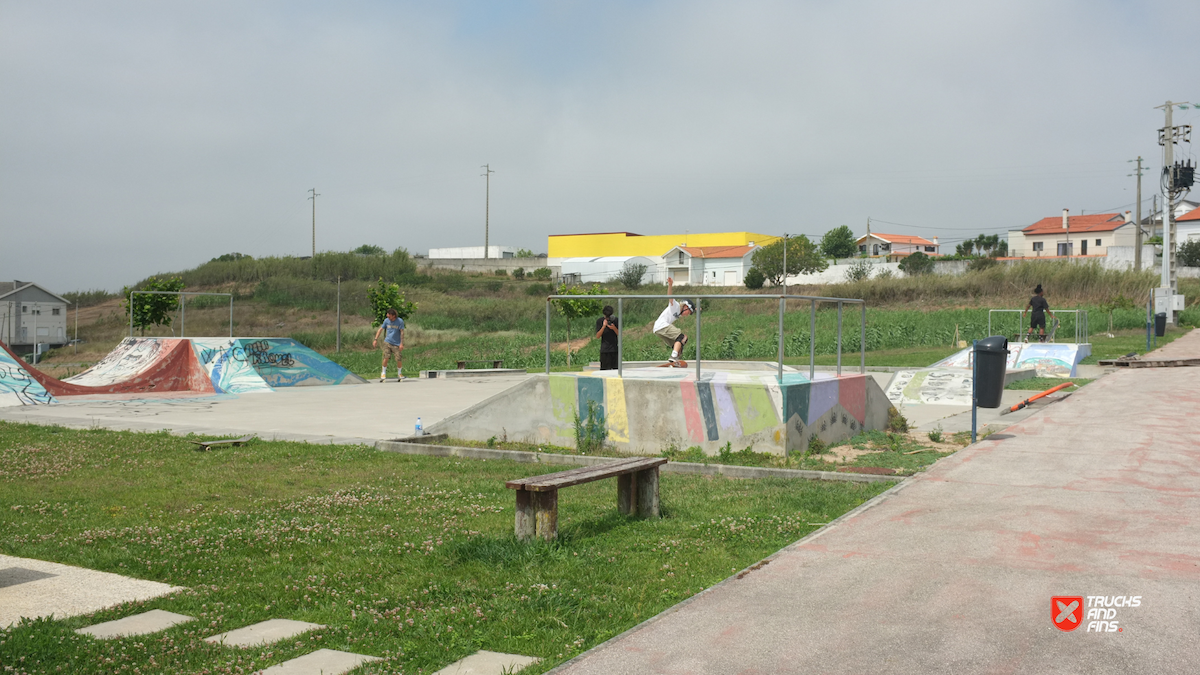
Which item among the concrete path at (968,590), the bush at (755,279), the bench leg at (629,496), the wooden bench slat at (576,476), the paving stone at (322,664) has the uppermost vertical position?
the bush at (755,279)

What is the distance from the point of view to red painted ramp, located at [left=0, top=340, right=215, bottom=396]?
1872 centimetres

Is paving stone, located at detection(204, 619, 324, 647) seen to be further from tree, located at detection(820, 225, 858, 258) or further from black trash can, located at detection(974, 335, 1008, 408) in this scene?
tree, located at detection(820, 225, 858, 258)

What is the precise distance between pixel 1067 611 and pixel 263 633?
3760mm

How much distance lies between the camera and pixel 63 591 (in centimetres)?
465

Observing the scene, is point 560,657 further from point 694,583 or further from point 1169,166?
point 1169,166

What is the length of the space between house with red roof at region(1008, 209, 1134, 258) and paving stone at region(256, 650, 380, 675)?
92515mm

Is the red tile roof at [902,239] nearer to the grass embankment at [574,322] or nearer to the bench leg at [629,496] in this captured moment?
the grass embankment at [574,322]

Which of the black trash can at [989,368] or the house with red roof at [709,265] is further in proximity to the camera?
the house with red roof at [709,265]

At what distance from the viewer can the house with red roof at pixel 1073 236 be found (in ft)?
284

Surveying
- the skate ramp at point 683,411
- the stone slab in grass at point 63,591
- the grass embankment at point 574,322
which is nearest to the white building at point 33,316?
the grass embankment at point 574,322

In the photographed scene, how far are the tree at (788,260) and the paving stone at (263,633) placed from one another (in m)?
72.0

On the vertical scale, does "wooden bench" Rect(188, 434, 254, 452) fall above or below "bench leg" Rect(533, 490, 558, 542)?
below

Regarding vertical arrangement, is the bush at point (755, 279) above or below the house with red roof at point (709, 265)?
below

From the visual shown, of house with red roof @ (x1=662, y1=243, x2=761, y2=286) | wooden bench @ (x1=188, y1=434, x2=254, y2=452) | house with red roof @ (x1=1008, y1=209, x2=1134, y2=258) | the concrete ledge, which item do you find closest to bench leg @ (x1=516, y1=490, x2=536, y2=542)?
the concrete ledge
